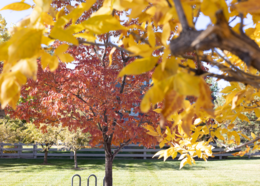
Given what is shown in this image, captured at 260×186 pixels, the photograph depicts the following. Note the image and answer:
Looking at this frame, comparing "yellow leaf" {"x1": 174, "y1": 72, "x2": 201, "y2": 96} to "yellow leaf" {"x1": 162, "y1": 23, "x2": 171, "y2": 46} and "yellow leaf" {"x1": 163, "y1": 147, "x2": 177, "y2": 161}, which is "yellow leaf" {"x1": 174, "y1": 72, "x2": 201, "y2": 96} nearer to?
"yellow leaf" {"x1": 162, "y1": 23, "x2": 171, "y2": 46}

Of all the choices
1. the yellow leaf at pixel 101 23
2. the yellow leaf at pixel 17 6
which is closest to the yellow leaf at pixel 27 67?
the yellow leaf at pixel 101 23

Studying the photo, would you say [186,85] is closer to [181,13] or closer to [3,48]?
[181,13]

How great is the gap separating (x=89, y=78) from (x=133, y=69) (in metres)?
4.24

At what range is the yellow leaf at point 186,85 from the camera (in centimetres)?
44

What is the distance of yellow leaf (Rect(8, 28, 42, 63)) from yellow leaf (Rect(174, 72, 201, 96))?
31cm

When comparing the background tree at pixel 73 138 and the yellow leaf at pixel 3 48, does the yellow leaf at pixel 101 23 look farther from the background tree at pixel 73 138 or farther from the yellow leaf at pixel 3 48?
the background tree at pixel 73 138

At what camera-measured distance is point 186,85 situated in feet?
1.47

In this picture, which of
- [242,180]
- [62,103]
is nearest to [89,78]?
[62,103]

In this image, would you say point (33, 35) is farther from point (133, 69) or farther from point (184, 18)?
point (184, 18)

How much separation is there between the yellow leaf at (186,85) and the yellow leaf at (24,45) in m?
0.31

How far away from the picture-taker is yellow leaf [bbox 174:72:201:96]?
1.43ft

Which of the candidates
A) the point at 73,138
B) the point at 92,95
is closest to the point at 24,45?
the point at 92,95

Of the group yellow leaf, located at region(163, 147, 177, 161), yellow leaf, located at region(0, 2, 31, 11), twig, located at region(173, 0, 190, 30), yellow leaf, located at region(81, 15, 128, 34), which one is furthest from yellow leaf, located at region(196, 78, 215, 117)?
yellow leaf, located at region(163, 147, 177, 161)

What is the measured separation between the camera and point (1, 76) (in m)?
0.56
